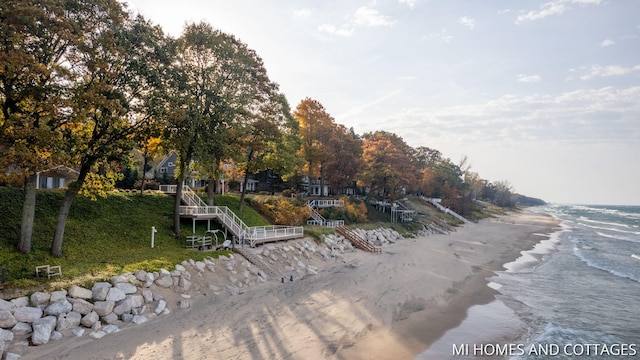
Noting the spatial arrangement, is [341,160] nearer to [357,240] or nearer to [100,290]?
[357,240]

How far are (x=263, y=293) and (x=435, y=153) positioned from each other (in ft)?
349

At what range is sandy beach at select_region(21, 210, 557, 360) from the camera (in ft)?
40.9

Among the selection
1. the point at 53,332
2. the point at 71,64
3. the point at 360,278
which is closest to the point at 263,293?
the point at 360,278

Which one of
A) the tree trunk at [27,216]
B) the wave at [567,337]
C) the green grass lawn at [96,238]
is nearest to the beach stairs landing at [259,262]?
the green grass lawn at [96,238]

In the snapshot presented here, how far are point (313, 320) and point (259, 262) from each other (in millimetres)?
7161

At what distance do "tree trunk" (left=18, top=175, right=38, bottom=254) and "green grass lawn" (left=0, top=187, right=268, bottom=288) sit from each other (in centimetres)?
36

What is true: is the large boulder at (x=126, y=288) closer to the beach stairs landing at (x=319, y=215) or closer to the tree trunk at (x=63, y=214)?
the tree trunk at (x=63, y=214)

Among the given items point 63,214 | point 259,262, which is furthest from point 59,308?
point 259,262

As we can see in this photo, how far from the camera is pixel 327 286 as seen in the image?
21.4 meters

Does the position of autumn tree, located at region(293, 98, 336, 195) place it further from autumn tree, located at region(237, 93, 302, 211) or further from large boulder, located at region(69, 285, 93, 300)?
large boulder, located at region(69, 285, 93, 300)

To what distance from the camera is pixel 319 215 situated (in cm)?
3988

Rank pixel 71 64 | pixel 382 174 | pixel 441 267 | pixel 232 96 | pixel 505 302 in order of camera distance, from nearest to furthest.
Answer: pixel 71 64, pixel 505 302, pixel 232 96, pixel 441 267, pixel 382 174

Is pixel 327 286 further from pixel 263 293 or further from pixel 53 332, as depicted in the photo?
pixel 53 332

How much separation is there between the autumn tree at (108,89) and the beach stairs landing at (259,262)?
8584 millimetres
